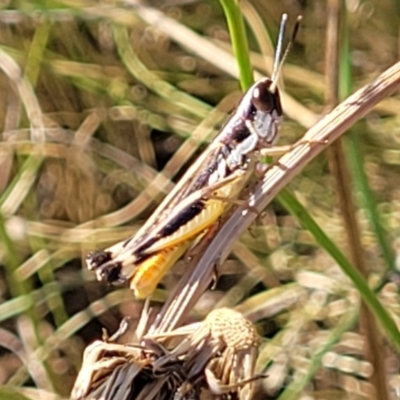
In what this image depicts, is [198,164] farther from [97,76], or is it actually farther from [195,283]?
[97,76]

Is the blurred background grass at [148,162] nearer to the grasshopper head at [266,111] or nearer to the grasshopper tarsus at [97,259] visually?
the grasshopper head at [266,111]

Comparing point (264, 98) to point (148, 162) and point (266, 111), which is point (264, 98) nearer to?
point (266, 111)

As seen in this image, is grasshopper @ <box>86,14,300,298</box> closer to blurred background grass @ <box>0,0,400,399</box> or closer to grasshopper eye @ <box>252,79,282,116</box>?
grasshopper eye @ <box>252,79,282,116</box>

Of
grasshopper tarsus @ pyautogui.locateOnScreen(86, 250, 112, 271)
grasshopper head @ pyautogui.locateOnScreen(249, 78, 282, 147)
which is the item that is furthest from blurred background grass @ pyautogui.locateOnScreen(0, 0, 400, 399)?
grasshopper tarsus @ pyautogui.locateOnScreen(86, 250, 112, 271)

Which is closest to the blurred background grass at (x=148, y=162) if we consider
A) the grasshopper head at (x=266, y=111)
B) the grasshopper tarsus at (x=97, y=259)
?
the grasshopper head at (x=266, y=111)

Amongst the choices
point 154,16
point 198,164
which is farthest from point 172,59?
point 198,164

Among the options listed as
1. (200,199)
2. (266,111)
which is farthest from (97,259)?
(266,111)

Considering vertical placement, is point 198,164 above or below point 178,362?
above
